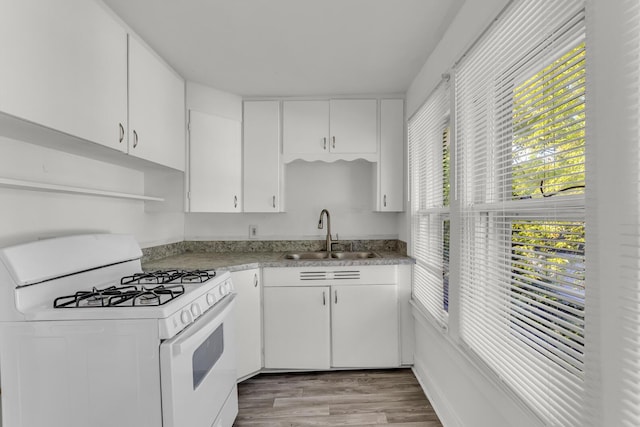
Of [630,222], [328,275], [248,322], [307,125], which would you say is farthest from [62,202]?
[630,222]

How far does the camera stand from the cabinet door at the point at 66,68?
46.1 inches

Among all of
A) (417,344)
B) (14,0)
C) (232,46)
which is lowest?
(417,344)

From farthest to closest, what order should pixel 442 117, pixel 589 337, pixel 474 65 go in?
Answer: pixel 442 117, pixel 474 65, pixel 589 337

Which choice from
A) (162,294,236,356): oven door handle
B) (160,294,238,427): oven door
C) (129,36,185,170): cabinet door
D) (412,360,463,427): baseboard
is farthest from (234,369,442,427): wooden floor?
(129,36,185,170): cabinet door

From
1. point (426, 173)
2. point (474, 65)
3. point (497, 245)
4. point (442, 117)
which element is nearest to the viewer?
point (497, 245)

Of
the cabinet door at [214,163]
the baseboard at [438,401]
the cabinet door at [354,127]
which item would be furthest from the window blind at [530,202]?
the cabinet door at [214,163]

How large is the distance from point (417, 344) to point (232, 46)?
2.42 m

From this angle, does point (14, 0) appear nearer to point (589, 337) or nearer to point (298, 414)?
point (589, 337)

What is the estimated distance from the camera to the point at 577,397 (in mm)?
930

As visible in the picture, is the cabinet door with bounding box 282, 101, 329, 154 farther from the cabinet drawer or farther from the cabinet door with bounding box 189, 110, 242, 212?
the cabinet drawer

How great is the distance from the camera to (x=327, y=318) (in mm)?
2627

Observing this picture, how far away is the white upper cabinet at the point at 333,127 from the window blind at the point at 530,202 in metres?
1.32

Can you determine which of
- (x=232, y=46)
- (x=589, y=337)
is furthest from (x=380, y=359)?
(x=232, y=46)

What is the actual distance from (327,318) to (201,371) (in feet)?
4.03
